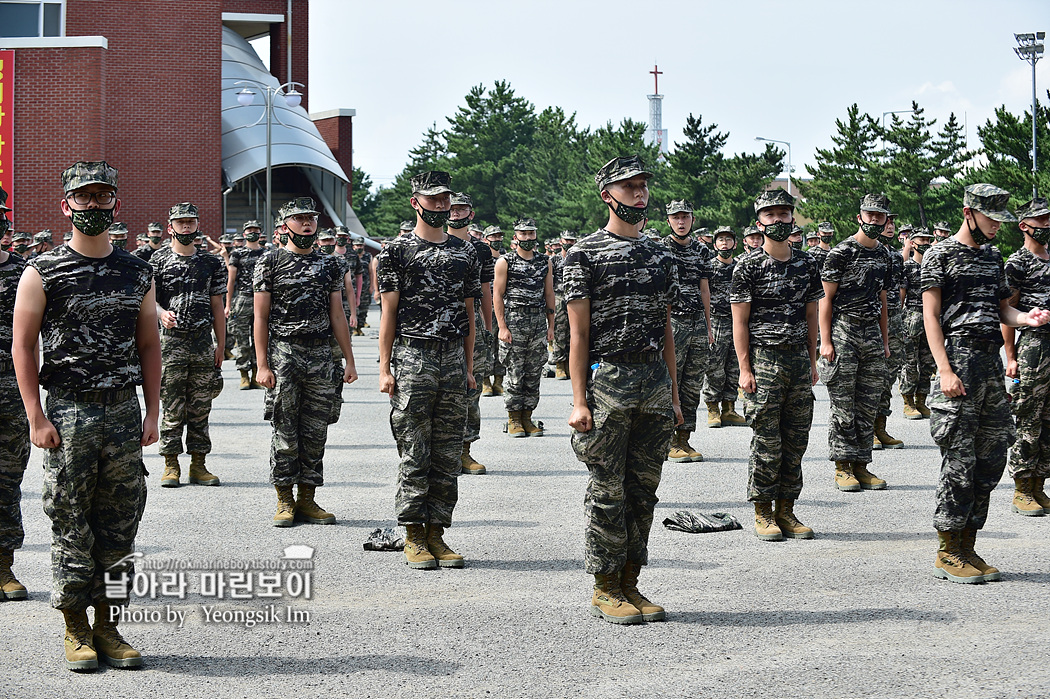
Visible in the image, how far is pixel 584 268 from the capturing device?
5914 millimetres

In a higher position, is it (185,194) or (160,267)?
(185,194)

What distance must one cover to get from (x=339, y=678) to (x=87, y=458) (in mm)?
1540

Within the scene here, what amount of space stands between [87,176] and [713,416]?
9.41m

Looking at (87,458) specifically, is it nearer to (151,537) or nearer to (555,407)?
(151,537)

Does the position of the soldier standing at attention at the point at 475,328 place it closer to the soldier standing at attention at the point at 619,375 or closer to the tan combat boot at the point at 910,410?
the soldier standing at attention at the point at 619,375

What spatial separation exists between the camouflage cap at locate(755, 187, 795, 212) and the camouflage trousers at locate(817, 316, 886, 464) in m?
1.99

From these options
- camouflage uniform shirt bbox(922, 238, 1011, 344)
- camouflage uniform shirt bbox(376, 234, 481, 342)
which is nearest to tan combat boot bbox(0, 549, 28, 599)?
camouflage uniform shirt bbox(376, 234, 481, 342)

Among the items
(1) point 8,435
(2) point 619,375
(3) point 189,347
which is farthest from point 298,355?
(2) point 619,375

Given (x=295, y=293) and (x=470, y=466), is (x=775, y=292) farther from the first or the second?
(x=470, y=466)

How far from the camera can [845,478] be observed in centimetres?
956

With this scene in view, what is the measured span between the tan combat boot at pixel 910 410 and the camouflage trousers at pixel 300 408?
8.35m

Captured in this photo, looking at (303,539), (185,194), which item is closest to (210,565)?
(303,539)

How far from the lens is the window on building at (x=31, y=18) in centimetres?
4056

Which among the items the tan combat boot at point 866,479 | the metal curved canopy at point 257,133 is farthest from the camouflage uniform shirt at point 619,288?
the metal curved canopy at point 257,133
